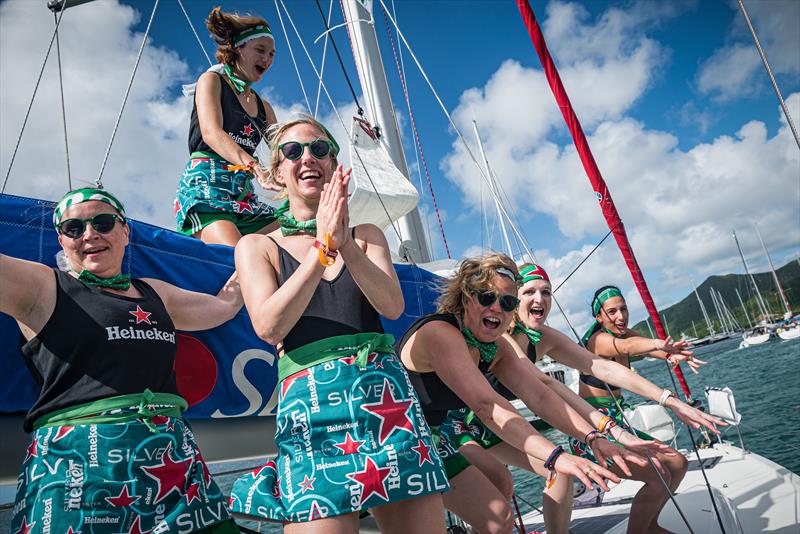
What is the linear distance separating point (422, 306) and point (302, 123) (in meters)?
1.91

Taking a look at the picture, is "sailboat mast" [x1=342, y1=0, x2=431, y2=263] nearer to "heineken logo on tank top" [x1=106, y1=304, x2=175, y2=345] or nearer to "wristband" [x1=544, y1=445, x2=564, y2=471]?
"wristband" [x1=544, y1=445, x2=564, y2=471]

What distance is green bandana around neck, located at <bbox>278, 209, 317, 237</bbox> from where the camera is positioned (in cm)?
188

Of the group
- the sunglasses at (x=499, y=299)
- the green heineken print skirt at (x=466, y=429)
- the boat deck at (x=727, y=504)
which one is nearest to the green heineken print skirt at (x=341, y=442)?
the sunglasses at (x=499, y=299)

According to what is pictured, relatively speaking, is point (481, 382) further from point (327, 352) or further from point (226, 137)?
point (226, 137)

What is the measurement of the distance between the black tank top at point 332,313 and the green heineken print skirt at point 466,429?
1441 mm

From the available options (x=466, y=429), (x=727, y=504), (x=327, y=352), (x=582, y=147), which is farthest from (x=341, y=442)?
(x=582, y=147)

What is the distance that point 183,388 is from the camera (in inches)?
92.5

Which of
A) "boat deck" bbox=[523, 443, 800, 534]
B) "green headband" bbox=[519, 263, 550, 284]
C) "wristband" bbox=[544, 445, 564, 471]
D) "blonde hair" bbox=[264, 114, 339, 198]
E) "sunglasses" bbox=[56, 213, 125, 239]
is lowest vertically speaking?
"boat deck" bbox=[523, 443, 800, 534]

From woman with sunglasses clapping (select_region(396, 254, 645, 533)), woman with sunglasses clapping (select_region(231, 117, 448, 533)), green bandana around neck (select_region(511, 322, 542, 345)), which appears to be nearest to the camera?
woman with sunglasses clapping (select_region(231, 117, 448, 533))

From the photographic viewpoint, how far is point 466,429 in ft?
9.95

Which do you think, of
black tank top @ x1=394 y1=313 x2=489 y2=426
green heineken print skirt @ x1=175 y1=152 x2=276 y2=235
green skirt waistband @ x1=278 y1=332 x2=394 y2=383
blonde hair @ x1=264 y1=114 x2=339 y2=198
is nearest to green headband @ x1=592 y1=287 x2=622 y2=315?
black tank top @ x1=394 y1=313 x2=489 y2=426

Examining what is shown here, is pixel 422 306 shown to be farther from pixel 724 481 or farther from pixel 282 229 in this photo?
pixel 724 481

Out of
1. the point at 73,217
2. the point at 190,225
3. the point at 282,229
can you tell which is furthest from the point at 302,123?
the point at 190,225

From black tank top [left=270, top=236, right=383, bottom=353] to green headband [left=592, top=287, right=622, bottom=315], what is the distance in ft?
10.8
